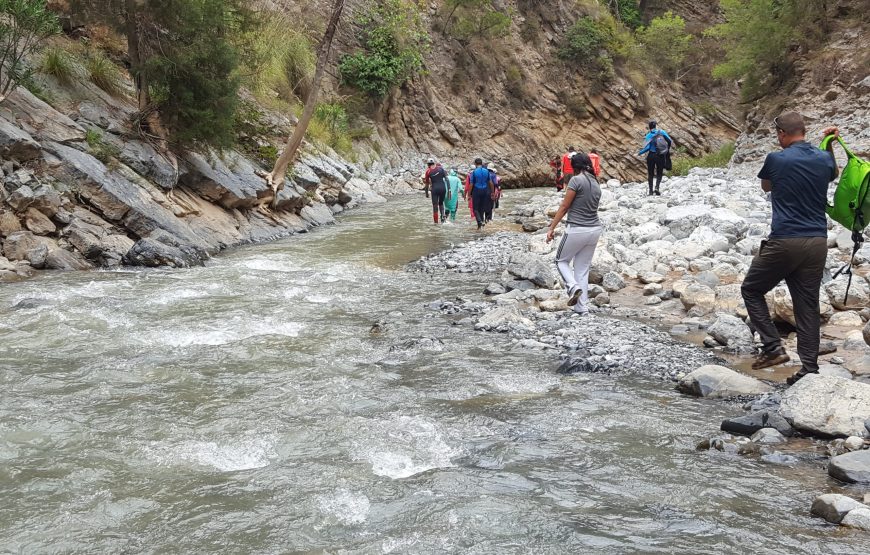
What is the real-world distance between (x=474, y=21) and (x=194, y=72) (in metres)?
30.2

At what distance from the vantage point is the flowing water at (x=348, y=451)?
3.82 m

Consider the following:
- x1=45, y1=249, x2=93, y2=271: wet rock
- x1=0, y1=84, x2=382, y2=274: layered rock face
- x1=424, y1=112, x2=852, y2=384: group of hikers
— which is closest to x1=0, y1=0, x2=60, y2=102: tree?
x1=0, y1=84, x2=382, y2=274: layered rock face

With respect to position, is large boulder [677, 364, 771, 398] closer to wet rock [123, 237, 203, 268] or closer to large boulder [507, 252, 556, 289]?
large boulder [507, 252, 556, 289]

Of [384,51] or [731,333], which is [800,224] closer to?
[731,333]

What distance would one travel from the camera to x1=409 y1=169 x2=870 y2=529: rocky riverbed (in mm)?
4910

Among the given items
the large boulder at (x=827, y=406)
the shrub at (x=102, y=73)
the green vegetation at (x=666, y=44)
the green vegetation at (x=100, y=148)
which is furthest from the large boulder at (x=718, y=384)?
the green vegetation at (x=666, y=44)

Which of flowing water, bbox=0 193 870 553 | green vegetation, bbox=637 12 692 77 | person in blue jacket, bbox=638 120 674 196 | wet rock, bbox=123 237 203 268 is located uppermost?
green vegetation, bbox=637 12 692 77

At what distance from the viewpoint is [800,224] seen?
5961 mm

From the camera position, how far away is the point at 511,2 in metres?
46.2

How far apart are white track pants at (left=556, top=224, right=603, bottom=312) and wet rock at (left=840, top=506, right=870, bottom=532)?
16.9 ft

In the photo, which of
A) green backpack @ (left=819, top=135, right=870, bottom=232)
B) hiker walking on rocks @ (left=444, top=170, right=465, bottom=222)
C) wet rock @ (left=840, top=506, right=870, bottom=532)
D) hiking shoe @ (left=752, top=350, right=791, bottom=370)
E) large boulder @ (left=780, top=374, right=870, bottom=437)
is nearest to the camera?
wet rock @ (left=840, top=506, right=870, bottom=532)

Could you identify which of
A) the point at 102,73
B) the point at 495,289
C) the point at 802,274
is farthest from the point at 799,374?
the point at 102,73

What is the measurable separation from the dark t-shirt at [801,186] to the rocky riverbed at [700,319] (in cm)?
117

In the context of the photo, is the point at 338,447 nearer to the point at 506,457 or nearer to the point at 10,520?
the point at 506,457
